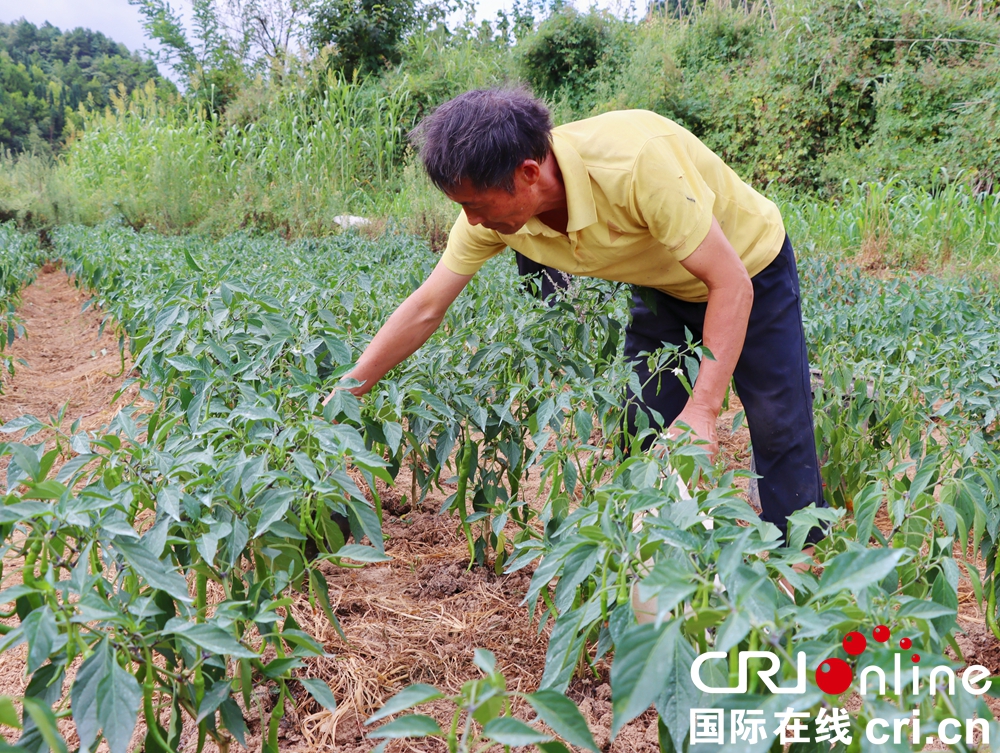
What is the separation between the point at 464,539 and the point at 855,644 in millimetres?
1700

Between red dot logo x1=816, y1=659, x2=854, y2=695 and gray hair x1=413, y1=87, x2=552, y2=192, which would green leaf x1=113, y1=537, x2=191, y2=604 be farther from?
gray hair x1=413, y1=87, x2=552, y2=192

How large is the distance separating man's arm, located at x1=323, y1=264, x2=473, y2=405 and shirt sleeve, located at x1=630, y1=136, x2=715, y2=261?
1.70 ft

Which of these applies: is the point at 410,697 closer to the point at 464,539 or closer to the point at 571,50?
the point at 464,539

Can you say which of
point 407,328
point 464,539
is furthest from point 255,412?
point 464,539

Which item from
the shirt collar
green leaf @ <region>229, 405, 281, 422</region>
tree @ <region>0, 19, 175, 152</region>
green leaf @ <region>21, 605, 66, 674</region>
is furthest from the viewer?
tree @ <region>0, 19, 175, 152</region>

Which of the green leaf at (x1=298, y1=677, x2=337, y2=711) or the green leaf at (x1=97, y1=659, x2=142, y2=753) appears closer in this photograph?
the green leaf at (x1=97, y1=659, x2=142, y2=753)

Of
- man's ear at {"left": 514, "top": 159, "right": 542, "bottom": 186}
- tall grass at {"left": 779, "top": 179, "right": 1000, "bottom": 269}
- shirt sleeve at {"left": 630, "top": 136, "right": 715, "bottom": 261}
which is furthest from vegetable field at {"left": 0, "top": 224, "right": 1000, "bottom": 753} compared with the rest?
tall grass at {"left": 779, "top": 179, "right": 1000, "bottom": 269}

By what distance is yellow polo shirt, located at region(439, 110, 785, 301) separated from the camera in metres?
1.59

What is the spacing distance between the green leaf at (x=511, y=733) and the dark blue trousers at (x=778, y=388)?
1425 millimetres

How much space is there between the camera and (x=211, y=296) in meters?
1.71

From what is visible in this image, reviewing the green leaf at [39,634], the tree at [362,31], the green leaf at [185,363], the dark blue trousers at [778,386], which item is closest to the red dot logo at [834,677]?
the green leaf at [39,634]

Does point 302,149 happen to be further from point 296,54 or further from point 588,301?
point 588,301

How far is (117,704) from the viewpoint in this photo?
711 mm

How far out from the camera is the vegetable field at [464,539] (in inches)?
26.9
